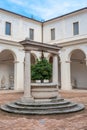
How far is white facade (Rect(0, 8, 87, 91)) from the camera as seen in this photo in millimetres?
21922

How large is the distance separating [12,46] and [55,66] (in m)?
11.2

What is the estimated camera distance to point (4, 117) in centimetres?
801

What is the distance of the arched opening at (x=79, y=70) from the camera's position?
26.0m

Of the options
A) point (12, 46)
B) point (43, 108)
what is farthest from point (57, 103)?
point (12, 46)

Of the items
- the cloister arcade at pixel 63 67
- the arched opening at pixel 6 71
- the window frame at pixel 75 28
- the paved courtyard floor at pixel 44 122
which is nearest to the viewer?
the paved courtyard floor at pixel 44 122

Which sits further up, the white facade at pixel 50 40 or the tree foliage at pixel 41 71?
the white facade at pixel 50 40

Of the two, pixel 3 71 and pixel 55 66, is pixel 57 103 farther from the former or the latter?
pixel 3 71

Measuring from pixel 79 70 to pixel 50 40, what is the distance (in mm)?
5686

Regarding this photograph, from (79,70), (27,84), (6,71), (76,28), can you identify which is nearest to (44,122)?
(27,84)

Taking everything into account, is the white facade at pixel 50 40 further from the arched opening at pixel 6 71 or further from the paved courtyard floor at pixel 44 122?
the paved courtyard floor at pixel 44 122

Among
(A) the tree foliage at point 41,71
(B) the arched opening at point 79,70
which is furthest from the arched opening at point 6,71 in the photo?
(A) the tree foliage at point 41,71

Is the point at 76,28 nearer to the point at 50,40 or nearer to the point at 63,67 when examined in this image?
the point at 50,40

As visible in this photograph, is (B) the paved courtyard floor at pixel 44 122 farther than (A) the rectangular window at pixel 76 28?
No

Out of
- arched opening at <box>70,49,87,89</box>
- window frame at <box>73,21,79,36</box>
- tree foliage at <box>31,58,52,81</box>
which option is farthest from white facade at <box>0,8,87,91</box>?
tree foliage at <box>31,58,52,81</box>
